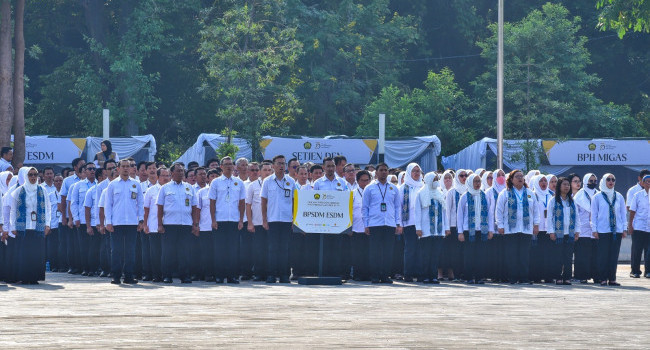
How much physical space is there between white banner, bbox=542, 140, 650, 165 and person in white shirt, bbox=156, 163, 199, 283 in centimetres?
2399

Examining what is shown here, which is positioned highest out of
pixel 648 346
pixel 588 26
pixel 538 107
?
pixel 588 26

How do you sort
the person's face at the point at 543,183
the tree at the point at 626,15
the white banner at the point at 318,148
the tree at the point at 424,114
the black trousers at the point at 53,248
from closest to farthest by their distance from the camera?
the person's face at the point at 543,183 < the black trousers at the point at 53,248 < the tree at the point at 626,15 < the white banner at the point at 318,148 < the tree at the point at 424,114

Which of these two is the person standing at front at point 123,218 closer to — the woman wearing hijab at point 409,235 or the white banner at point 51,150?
the woman wearing hijab at point 409,235

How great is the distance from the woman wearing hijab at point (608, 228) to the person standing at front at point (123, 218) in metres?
7.84

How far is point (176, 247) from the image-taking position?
2123 centimetres

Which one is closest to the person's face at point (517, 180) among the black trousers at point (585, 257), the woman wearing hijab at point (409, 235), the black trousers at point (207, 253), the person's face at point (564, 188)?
the person's face at point (564, 188)

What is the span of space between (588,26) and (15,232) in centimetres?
4390

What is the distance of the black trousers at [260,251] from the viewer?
70.0ft

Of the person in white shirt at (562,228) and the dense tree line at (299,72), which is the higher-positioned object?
the dense tree line at (299,72)

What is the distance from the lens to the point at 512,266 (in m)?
21.8

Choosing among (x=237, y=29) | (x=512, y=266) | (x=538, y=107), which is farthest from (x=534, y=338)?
(x=538, y=107)

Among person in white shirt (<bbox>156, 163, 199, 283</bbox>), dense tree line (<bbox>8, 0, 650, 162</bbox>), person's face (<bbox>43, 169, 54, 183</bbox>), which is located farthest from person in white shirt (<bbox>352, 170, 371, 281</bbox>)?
dense tree line (<bbox>8, 0, 650, 162</bbox>)

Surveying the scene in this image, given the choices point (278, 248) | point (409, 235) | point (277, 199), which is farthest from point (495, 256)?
point (277, 199)

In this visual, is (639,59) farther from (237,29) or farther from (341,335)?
(341,335)
